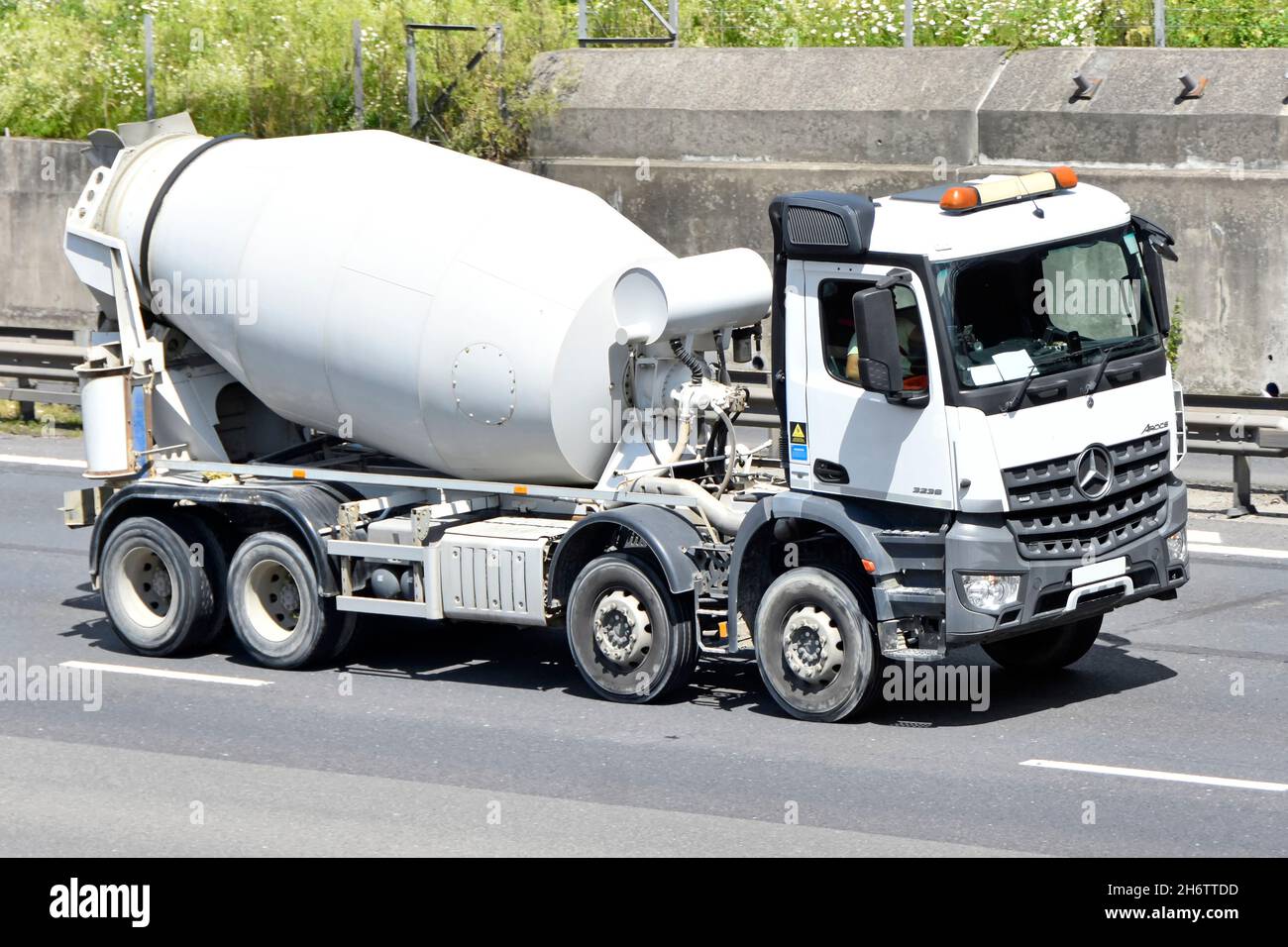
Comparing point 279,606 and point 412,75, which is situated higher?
point 412,75

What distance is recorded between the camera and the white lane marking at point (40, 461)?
19594 millimetres

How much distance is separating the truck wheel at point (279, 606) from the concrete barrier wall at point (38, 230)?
1226 centimetres

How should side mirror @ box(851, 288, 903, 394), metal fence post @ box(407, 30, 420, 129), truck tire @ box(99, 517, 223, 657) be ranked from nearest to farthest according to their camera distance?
side mirror @ box(851, 288, 903, 394), truck tire @ box(99, 517, 223, 657), metal fence post @ box(407, 30, 420, 129)

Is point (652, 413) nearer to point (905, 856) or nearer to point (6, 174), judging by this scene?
point (905, 856)

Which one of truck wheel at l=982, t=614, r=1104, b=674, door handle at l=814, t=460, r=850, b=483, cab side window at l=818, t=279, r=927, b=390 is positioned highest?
cab side window at l=818, t=279, r=927, b=390

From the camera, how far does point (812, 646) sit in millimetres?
10656

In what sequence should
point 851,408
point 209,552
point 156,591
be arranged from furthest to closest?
point 156,591, point 209,552, point 851,408

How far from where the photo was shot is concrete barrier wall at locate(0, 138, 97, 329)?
24.0 m

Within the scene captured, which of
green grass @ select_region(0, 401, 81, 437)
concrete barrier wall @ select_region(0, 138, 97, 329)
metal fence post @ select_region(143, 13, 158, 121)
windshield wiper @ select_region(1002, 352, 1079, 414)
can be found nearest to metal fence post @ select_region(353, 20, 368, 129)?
metal fence post @ select_region(143, 13, 158, 121)

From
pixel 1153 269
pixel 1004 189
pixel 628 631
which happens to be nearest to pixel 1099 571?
pixel 1153 269

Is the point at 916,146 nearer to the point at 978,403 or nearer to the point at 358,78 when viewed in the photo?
the point at 358,78

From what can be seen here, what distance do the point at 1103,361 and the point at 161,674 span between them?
645 centimetres

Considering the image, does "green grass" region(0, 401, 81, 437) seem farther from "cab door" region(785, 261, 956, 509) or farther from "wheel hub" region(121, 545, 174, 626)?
"cab door" region(785, 261, 956, 509)

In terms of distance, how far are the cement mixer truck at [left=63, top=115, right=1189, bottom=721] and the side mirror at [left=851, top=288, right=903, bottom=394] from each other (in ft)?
0.06
